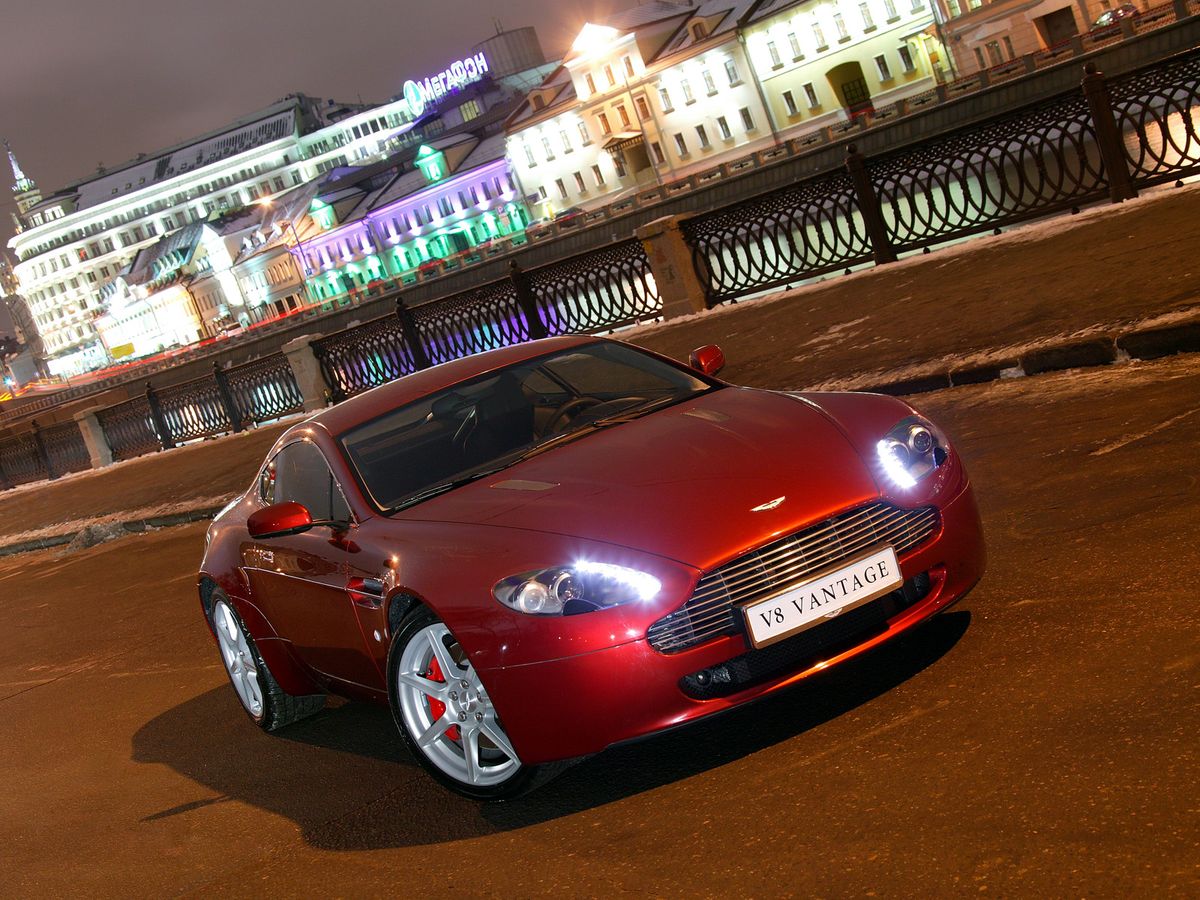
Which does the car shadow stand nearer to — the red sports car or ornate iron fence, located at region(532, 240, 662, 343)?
the red sports car

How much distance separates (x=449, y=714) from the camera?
4379 mm

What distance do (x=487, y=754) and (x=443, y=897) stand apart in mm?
685

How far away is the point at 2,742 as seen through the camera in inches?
293

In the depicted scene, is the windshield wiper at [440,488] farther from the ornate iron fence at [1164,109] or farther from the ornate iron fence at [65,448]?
the ornate iron fence at [65,448]

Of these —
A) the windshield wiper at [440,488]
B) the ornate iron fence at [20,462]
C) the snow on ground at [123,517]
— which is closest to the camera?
the windshield wiper at [440,488]

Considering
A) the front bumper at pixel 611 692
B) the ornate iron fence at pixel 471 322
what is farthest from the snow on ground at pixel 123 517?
the front bumper at pixel 611 692

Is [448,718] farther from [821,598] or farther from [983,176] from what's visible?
[983,176]

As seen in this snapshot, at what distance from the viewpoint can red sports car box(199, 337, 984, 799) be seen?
12.8 feet

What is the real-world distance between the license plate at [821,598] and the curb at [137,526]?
12.3 metres

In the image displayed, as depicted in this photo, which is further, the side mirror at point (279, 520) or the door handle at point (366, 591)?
the side mirror at point (279, 520)

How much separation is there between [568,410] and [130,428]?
85.4 feet

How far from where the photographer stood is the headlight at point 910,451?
430 cm

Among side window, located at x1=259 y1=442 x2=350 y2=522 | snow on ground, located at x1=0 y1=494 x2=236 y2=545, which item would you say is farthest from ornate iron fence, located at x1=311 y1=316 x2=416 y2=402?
side window, located at x1=259 y1=442 x2=350 y2=522

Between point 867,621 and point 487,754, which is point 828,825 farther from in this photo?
point 487,754
